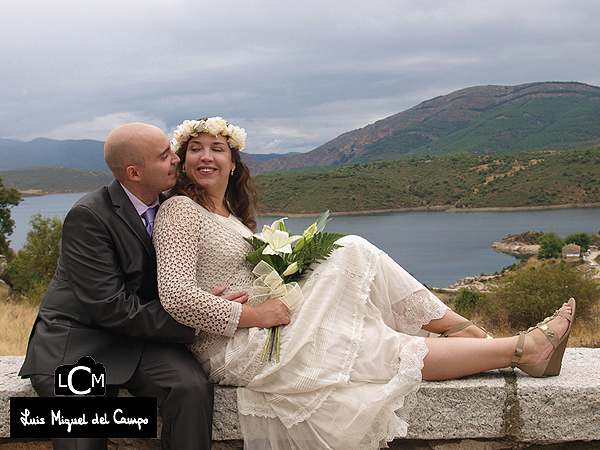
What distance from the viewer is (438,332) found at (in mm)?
2742

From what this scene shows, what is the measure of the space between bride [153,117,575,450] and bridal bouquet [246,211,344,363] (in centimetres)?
6

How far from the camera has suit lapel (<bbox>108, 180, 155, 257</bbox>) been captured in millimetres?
2295

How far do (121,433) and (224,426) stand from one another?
49cm

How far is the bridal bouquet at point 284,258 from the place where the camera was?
Answer: 2.43 m

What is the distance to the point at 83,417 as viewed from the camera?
6.82 ft

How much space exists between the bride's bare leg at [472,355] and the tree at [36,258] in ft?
53.9

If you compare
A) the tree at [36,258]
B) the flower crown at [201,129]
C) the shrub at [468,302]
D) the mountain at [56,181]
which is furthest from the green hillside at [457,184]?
the flower crown at [201,129]

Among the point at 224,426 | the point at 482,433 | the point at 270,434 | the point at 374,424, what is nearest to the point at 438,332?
the point at 482,433

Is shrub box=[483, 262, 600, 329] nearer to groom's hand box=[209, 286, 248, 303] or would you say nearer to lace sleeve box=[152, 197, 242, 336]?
groom's hand box=[209, 286, 248, 303]

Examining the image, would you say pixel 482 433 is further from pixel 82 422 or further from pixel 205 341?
pixel 82 422

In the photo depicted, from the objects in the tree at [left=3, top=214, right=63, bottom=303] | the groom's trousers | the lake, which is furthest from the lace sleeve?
the lake

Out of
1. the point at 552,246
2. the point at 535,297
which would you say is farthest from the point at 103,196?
the point at 552,246

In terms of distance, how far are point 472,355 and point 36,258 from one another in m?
18.7

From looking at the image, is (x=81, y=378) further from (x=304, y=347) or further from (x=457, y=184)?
(x=457, y=184)
